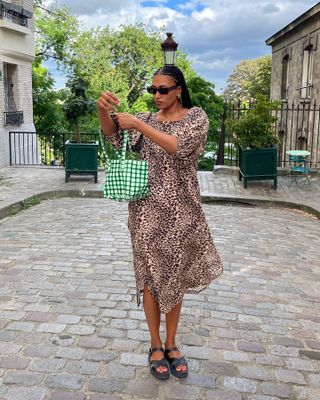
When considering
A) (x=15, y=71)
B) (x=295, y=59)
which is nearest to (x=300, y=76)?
(x=295, y=59)

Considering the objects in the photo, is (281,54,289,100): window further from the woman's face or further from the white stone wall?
the woman's face

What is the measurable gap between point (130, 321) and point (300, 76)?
17318 mm

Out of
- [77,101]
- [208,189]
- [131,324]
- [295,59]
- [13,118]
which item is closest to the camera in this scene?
[131,324]

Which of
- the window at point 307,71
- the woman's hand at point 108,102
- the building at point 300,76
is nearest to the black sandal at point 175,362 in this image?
the woman's hand at point 108,102

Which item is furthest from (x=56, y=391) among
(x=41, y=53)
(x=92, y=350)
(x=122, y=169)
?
(x=41, y=53)

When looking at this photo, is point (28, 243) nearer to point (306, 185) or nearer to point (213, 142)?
point (306, 185)

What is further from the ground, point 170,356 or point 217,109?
point 217,109

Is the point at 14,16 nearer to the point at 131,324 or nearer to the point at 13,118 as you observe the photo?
the point at 13,118

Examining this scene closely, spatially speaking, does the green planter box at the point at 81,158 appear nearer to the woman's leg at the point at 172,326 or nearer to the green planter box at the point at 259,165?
the green planter box at the point at 259,165

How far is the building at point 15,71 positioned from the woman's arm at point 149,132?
12.4 m

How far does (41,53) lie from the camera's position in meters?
30.2

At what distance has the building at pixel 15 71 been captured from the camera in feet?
48.5

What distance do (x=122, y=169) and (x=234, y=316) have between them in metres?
1.98

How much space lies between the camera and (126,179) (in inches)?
115
